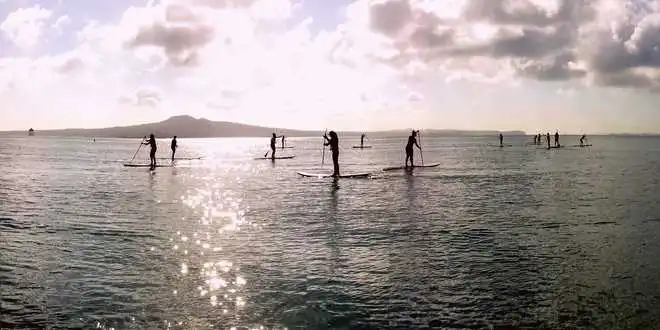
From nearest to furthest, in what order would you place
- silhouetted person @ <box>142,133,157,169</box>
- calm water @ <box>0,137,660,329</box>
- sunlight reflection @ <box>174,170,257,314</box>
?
calm water @ <box>0,137,660,329</box> → sunlight reflection @ <box>174,170,257,314</box> → silhouetted person @ <box>142,133,157,169</box>

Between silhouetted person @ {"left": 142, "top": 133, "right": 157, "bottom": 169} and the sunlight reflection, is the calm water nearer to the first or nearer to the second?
the sunlight reflection

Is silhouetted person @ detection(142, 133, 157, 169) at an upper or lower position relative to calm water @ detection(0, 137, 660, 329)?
upper

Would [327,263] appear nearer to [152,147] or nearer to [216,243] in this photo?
[216,243]

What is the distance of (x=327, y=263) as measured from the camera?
12125 millimetres

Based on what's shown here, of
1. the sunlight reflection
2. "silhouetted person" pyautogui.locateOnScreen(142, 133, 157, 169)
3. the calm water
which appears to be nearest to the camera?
the calm water

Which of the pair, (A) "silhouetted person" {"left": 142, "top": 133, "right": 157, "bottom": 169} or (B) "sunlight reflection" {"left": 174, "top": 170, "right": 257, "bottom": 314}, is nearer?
(B) "sunlight reflection" {"left": 174, "top": 170, "right": 257, "bottom": 314}

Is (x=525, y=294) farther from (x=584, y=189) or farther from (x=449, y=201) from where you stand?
(x=584, y=189)

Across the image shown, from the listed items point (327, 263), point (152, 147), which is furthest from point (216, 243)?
point (152, 147)

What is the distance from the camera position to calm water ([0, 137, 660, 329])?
8695 millimetres

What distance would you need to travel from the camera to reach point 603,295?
9828 mm

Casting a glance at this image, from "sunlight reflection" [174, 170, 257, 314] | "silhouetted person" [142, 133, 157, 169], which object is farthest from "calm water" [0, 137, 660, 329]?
"silhouetted person" [142, 133, 157, 169]

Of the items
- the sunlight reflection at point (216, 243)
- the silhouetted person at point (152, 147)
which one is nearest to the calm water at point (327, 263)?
the sunlight reflection at point (216, 243)

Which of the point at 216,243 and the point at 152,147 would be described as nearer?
the point at 216,243

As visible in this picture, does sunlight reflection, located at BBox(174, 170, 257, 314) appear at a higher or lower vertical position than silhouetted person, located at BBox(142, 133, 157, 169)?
lower
